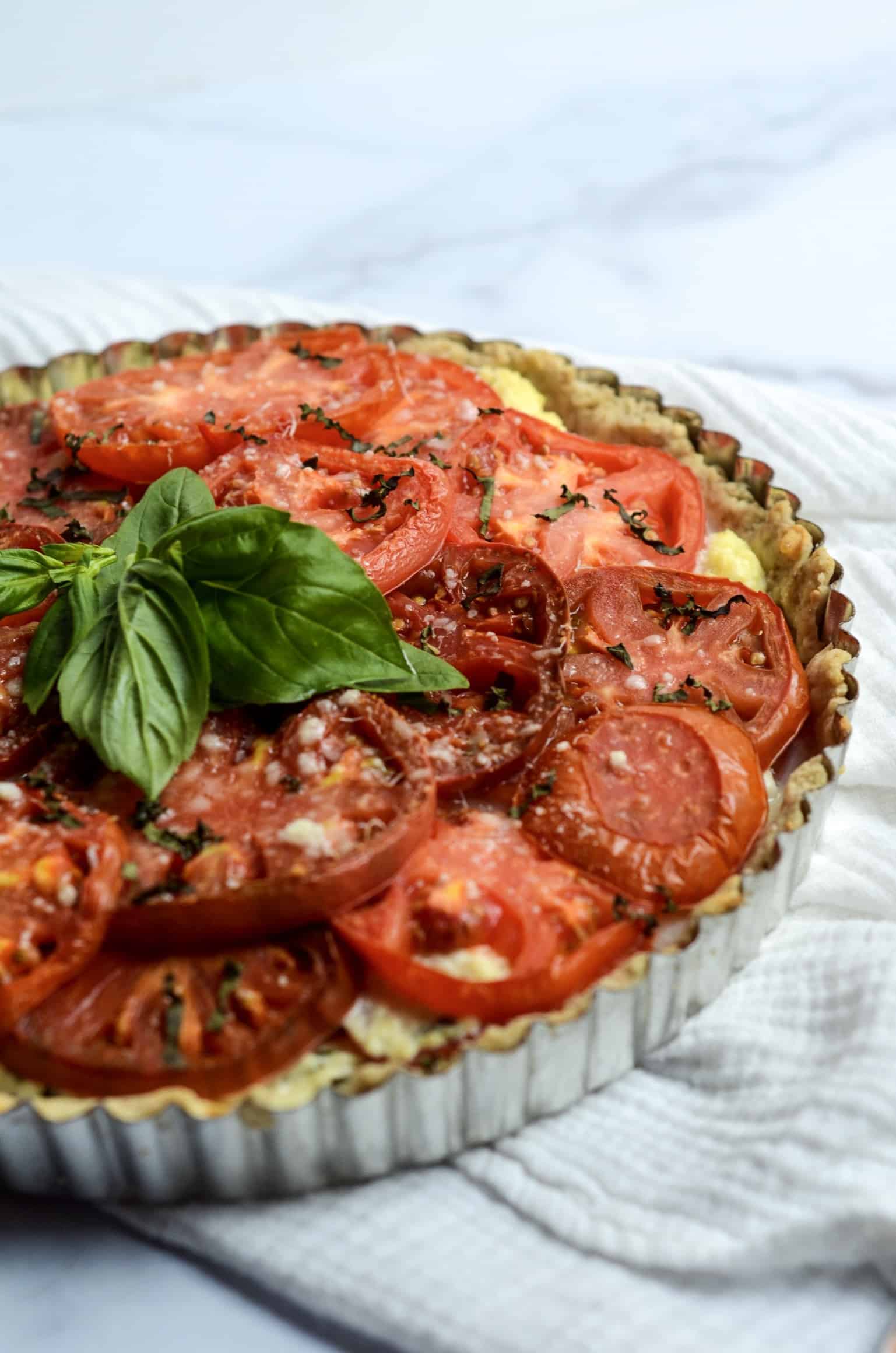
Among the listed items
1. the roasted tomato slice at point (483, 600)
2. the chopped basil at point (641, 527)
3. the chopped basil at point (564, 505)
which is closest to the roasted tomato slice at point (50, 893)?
the roasted tomato slice at point (483, 600)

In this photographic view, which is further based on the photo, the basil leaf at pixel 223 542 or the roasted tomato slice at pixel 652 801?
the basil leaf at pixel 223 542

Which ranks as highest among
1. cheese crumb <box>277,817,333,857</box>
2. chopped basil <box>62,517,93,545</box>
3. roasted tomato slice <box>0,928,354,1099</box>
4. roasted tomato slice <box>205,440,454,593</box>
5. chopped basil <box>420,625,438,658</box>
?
roasted tomato slice <box>205,440,454,593</box>

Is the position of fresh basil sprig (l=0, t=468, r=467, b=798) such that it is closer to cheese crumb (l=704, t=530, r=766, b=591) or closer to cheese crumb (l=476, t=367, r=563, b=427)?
cheese crumb (l=704, t=530, r=766, b=591)

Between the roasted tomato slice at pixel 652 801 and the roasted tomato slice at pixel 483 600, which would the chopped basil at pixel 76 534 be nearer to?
the roasted tomato slice at pixel 483 600

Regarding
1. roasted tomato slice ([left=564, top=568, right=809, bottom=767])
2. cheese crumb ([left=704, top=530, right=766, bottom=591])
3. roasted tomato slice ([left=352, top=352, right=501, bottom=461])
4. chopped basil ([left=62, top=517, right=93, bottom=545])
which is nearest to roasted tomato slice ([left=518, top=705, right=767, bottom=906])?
roasted tomato slice ([left=564, top=568, right=809, bottom=767])

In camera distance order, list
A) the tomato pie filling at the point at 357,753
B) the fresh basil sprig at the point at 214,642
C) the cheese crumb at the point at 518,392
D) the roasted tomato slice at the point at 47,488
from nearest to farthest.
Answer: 1. the tomato pie filling at the point at 357,753
2. the fresh basil sprig at the point at 214,642
3. the roasted tomato slice at the point at 47,488
4. the cheese crumb at the point at 518,392

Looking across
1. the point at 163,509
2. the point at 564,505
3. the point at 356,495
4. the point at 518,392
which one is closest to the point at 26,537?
the point at 163,509

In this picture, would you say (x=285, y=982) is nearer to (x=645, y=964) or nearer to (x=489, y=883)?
(x=489, y=883)

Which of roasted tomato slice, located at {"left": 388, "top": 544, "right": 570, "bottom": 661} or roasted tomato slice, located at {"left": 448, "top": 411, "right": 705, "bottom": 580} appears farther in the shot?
roasted tomato slice, located at {"left": 448, "top": 411, "right": 705, "bottom": 580}
